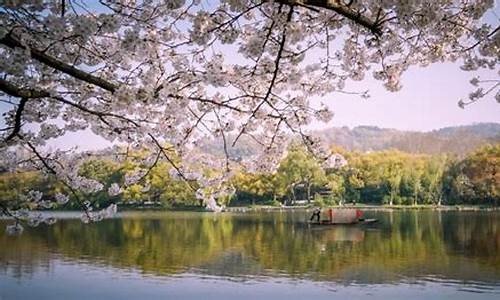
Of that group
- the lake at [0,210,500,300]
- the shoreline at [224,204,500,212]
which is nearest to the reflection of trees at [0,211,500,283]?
the lake at [0,210,500,300]

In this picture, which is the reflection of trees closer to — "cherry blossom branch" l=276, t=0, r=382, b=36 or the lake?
the lake

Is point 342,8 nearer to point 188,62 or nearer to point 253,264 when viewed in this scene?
point 188,62

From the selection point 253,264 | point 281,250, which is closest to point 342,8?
point 253,264

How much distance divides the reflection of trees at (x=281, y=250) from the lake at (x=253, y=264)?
0.02m

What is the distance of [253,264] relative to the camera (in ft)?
35.7

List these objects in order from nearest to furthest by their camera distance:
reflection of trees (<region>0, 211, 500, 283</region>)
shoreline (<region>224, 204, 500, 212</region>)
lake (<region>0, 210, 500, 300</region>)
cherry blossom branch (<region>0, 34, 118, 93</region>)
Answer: cherry blossom branch (<region>0, 34, 118, 93</region>) → lake (<region>0, 210, 500, 300</region>) → reflection of trees (<region>0, 211, 500, 283</region>) → shoreline (<region>224, 204, 500, 212</region>)

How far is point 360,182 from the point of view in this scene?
29.3 m

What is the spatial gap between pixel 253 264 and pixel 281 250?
7.20 feet

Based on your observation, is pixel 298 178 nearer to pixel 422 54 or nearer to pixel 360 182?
pixel 360 182

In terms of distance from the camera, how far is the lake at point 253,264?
8.58 m

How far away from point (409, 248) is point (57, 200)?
10533 mm

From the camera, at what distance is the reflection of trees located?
1038 centimetres

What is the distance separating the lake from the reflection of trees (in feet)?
0.08

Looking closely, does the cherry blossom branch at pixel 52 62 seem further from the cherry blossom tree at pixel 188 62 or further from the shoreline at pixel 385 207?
the shoreline at pixel 385 207
